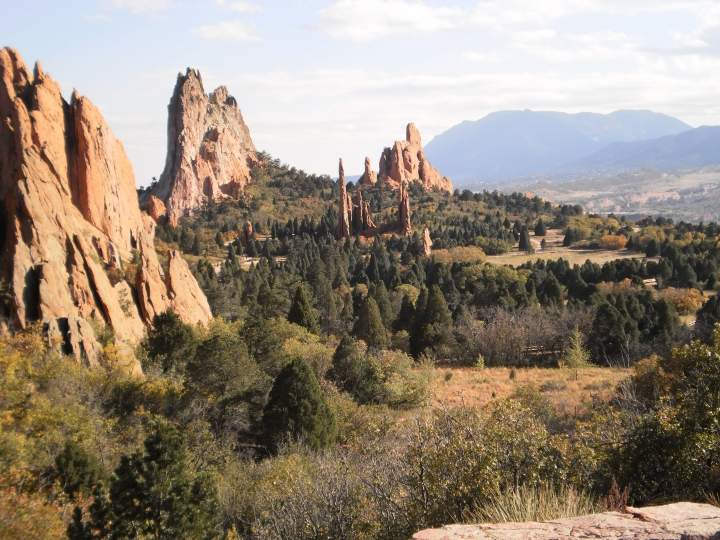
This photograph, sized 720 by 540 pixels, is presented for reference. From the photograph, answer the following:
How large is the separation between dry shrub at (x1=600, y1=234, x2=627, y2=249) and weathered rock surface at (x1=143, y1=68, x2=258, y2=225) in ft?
303

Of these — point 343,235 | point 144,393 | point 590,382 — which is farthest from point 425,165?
point 144,393

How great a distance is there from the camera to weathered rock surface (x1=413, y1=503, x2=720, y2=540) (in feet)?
23.7

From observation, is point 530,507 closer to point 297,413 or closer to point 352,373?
point 297,413

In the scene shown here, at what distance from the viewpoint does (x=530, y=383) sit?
3994 cm

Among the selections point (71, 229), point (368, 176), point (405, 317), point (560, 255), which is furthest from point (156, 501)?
point (368, 176)

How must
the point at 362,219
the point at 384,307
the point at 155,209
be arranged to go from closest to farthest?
the point at 384,307, the point at 155,209, the point at 362,219

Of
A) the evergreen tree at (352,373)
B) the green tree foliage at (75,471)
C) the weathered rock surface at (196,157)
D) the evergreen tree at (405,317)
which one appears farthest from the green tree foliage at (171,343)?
the weathered rock surface at (196,157)

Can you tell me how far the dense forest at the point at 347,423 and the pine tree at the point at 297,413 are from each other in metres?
0.09

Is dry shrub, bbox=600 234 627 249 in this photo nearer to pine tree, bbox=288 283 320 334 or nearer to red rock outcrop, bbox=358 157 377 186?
red rock outcrop, bbox=358 157 377 186

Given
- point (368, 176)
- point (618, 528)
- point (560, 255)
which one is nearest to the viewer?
point (618, 528)

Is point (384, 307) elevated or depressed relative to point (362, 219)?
depressed

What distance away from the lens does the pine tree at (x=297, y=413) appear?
25.7 m

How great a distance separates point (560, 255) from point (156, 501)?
107201 mm

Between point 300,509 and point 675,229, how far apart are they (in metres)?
131
